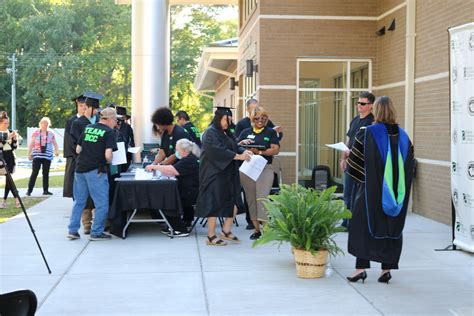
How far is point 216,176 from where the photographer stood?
9031mm

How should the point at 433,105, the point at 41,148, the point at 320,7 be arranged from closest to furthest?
the point at 433,105, the point at 320,7, the point at 41,148

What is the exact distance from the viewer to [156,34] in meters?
15.0

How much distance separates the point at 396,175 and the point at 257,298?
70.9 inches

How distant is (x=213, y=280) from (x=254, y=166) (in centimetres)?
241

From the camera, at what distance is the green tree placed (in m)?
54.6

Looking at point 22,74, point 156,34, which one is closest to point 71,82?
point 22,74

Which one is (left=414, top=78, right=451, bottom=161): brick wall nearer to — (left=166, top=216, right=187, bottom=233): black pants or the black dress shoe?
the black dress shoe

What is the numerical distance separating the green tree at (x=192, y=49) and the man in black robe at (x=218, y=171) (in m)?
43.2

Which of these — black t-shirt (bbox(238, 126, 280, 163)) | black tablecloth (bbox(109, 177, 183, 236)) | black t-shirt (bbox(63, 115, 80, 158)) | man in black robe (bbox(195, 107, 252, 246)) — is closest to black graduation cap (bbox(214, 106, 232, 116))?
man in black robe (bbox(195, 107, 252, 246))

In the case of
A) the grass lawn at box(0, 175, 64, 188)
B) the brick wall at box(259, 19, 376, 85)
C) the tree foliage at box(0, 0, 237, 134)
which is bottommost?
the grass lawn at box(0, 175, 64, 188)

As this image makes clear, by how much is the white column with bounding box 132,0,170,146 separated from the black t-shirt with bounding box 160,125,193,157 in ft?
14.8

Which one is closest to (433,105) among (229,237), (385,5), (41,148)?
(385,5)

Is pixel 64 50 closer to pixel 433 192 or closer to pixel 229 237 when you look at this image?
pixel 433 192

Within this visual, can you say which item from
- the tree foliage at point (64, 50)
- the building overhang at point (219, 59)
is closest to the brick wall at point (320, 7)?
the building overhang at point (219, 59)
